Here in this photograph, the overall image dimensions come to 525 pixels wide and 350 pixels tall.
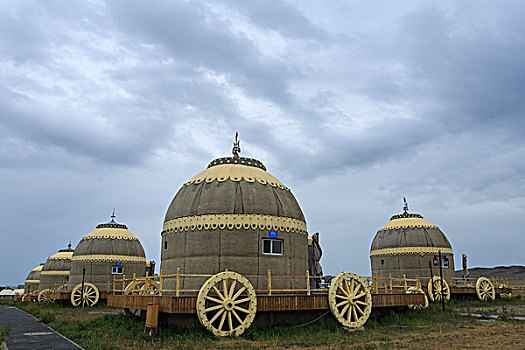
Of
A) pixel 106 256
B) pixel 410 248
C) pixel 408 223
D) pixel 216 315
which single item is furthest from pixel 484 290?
pixel 106 256

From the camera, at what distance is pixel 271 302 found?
16328 millimetres

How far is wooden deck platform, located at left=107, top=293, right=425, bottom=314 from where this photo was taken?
15.1 meters

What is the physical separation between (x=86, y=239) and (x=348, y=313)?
3244cm

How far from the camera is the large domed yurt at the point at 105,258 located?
1565 inches

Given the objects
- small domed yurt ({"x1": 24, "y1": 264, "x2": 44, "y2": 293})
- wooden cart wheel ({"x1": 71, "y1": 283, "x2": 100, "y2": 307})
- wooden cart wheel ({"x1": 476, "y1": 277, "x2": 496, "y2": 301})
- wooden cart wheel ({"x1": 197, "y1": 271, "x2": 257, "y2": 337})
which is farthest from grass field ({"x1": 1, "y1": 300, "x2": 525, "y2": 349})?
small domed yurt ({"x1": 24, "y1": 264, "x2": 44, "y2": 293})

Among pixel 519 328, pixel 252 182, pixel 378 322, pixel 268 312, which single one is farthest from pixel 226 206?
pixel 519 328

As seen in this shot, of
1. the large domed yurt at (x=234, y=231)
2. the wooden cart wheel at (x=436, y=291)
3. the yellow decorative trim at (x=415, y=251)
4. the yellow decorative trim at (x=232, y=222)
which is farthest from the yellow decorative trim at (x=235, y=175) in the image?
the yellow decorative trim at (x=415, y=251)

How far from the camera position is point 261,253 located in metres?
18.9

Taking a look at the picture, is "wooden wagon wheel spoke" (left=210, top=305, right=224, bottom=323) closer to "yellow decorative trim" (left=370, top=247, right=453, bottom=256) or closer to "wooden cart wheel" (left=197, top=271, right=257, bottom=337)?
"wooden cart wheel" (left=197, top=271, right=257, bottom=337)

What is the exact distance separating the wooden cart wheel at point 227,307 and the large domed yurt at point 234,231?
103 inches

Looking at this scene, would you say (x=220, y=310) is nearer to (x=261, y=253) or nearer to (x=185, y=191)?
(x=261, y=253)

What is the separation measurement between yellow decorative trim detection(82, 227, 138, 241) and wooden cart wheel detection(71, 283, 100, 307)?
213 inches

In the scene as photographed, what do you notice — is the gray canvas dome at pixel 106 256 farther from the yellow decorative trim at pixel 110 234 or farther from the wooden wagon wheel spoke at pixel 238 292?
the wooden wagon wheel spoke at pixel 238 292

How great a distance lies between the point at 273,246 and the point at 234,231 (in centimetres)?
204
